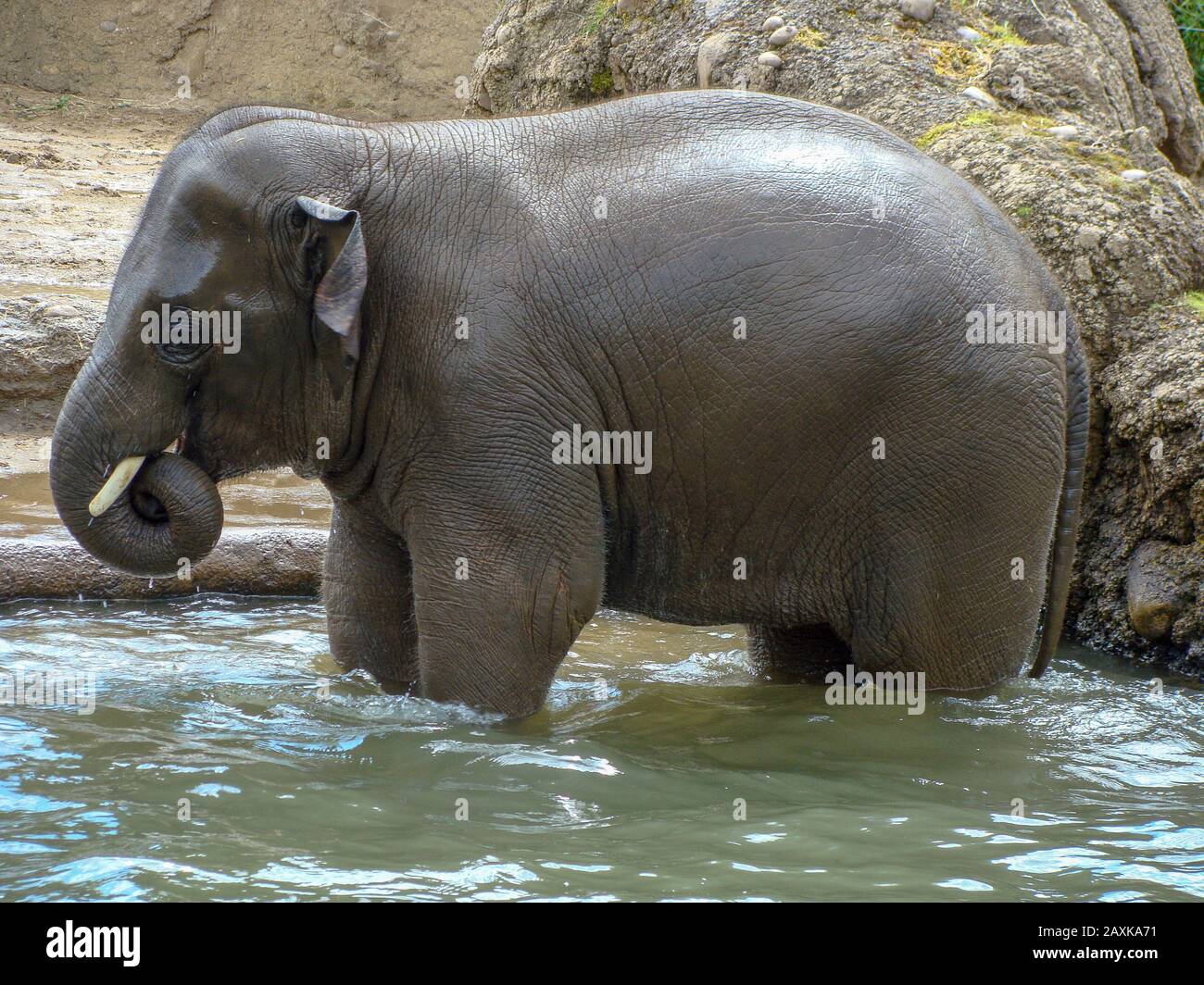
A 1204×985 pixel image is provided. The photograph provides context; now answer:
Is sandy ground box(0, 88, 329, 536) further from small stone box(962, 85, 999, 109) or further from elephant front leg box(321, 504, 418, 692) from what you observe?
small stone box(962, 85, 999, 109)

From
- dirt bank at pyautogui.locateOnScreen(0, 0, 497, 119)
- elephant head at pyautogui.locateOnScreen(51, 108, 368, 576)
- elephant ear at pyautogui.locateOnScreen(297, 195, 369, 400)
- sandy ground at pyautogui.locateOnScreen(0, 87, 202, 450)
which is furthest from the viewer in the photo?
dirt bank at pyautogui.locateOnScreen(0, 0, 497, 119)

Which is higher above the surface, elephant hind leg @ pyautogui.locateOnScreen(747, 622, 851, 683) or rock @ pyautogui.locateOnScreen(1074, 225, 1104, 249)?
rock @ pyautogui.locateOnScreen(1074, 225, 1104, 249)

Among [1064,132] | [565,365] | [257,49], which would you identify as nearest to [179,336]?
[565,365]

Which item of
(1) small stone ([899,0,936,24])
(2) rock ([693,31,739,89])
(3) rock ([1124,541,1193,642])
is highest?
(1) small stone ([899,0,936,24])

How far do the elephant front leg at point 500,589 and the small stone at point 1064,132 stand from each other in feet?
12.3

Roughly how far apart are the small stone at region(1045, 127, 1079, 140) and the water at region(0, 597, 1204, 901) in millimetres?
2605

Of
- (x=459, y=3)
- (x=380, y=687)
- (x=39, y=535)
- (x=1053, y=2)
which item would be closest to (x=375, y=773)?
(x=380, y=687)

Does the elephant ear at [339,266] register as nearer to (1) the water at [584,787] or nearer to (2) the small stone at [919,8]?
(1) the water at [584,787]

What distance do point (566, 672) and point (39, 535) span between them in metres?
2.55

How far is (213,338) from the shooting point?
15.5 feet

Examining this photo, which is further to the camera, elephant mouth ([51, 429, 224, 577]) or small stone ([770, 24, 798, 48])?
small stone ([770, 24, 798, 48])

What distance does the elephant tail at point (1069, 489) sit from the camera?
5.18 m

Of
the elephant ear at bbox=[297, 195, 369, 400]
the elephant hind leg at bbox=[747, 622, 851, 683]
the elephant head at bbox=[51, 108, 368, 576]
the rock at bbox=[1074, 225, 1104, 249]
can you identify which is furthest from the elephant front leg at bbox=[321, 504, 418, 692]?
the rock at bbox=[1074, 225, 1104, 249]

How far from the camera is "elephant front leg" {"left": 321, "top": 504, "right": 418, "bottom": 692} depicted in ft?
17.6
